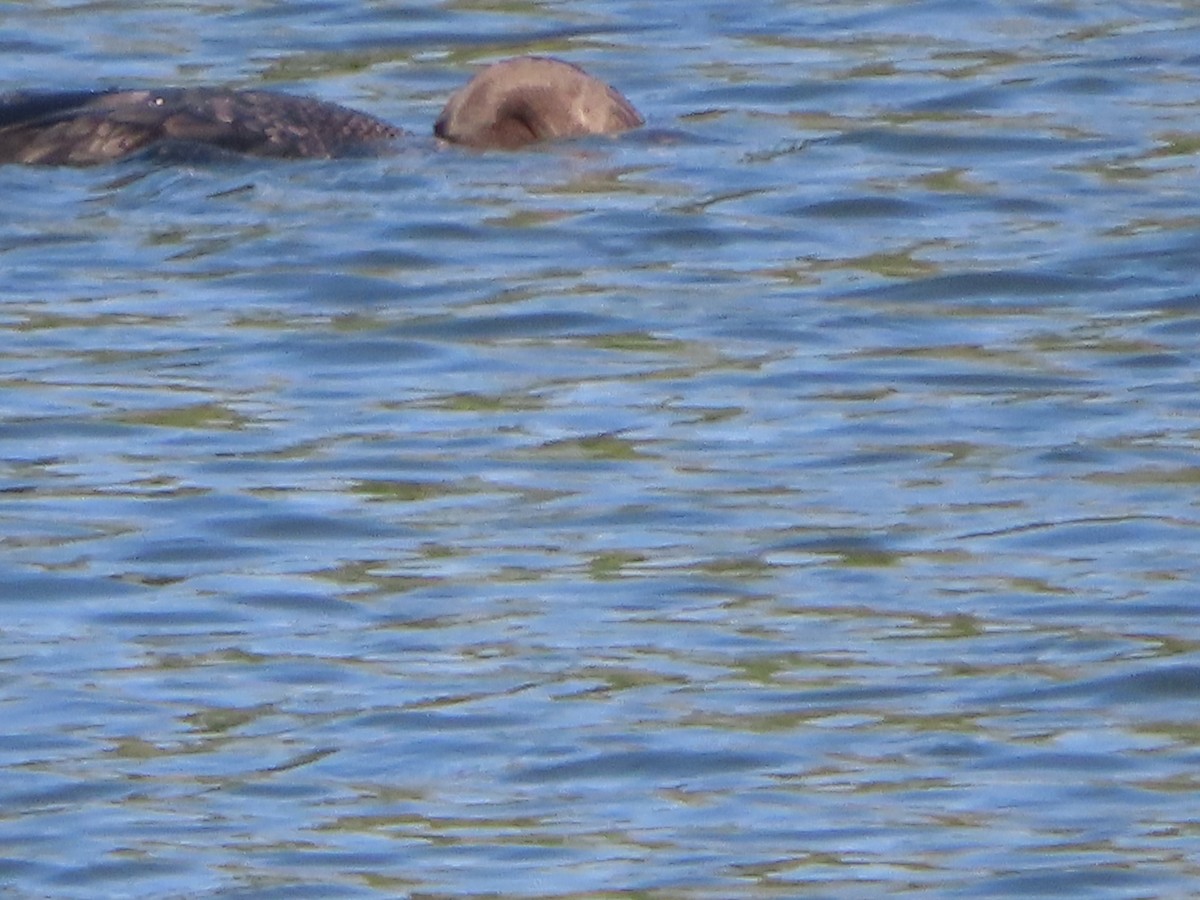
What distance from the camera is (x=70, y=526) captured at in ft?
22.8

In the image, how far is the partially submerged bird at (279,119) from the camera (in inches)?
418

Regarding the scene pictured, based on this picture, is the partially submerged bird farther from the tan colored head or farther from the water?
the water

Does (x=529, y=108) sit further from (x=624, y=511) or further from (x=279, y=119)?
(x=624, y=511)

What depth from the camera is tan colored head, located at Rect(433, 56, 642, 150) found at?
11109 millimetres

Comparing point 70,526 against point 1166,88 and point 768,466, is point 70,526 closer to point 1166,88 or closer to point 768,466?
point 768,466

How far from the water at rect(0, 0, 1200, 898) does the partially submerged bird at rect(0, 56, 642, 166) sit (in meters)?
0.12

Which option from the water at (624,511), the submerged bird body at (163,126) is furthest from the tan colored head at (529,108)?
the submerged bird body at (163,126)

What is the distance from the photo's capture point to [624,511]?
22.8 feet

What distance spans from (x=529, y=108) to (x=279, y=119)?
91 cm

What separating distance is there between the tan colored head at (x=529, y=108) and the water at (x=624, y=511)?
0.10 m

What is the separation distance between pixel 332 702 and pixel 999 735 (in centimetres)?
110

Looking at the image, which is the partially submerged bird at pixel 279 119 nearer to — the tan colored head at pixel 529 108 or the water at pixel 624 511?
the tan colored head at pixel 529 108

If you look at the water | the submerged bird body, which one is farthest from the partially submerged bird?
the water

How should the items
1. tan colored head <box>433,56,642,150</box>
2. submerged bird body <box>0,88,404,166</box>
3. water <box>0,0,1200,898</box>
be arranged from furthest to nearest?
1. tan colored head <box>433,56,642,150</box>
2. submerged bird body <box>0,88,404,166</box>
3. water <box>0,0,1200,898</box>
